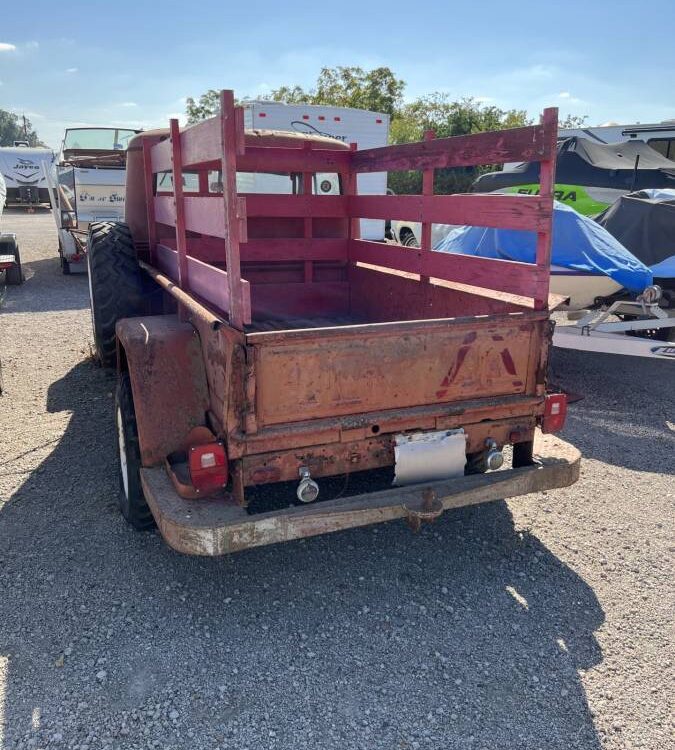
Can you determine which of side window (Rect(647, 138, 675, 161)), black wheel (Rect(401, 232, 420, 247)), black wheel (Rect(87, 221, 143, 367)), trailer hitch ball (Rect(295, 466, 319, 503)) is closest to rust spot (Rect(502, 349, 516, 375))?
trailer hitch ball (Rect(295, 466, 319, 503))

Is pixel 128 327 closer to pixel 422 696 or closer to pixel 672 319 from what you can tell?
pixel 422 696

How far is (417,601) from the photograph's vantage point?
333cm

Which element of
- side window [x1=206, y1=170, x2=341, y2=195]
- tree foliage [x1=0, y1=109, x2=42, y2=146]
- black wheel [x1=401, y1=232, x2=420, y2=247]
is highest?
tree foliage [x1=0, y1=109, x2=42, y2=146]

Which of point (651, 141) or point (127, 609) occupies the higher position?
point (651, 141)

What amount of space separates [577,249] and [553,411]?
3.72 meters

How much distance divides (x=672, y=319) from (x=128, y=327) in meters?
5.32

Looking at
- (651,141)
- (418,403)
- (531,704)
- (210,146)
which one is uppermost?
(651,141)

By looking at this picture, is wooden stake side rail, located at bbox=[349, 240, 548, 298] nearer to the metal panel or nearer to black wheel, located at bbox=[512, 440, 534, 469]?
the metal panel

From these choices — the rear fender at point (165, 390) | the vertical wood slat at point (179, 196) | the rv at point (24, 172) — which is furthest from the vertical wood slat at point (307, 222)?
the rv at point (24, 172)

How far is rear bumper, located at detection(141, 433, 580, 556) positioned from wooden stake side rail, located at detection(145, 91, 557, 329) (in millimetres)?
869

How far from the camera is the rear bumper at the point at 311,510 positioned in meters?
2.90

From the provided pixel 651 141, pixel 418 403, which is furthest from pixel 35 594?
pixel 651 141

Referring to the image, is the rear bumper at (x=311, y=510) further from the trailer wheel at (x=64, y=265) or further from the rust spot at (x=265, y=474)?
the trailer wheel at (x=64, y=265)

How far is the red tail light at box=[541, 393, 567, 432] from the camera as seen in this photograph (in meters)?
3.63
